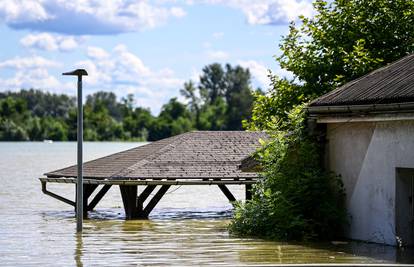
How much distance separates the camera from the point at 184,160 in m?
30.2

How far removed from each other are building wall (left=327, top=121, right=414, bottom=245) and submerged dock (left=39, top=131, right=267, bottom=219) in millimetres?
6625

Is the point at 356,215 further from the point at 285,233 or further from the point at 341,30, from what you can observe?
the point at 341,30

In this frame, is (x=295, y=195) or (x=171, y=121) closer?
(x=295, y=195)

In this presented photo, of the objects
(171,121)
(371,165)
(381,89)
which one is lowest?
(371,165)

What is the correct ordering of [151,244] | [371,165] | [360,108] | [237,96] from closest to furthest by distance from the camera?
[360,108]
[371,165]
[151,244]
[237,96]

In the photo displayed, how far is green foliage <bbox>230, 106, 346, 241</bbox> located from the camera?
22234 mm

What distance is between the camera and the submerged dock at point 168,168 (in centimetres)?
2906

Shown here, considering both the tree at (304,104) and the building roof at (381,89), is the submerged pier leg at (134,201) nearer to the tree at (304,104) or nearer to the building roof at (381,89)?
the tree at (304,104)

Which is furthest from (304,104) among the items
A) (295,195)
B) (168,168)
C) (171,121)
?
(171,121)

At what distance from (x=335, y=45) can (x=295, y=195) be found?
8.76m

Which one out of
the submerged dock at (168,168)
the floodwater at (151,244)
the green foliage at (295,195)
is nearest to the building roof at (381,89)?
the green foliage at (295,195)

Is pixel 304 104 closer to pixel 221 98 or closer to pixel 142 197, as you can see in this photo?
pixel 142 197

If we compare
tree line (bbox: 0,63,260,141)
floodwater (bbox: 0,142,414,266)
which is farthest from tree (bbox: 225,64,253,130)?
floodwater (bbox: 0,142,414,266)

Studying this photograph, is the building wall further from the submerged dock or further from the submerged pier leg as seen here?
the submerged pier leg
